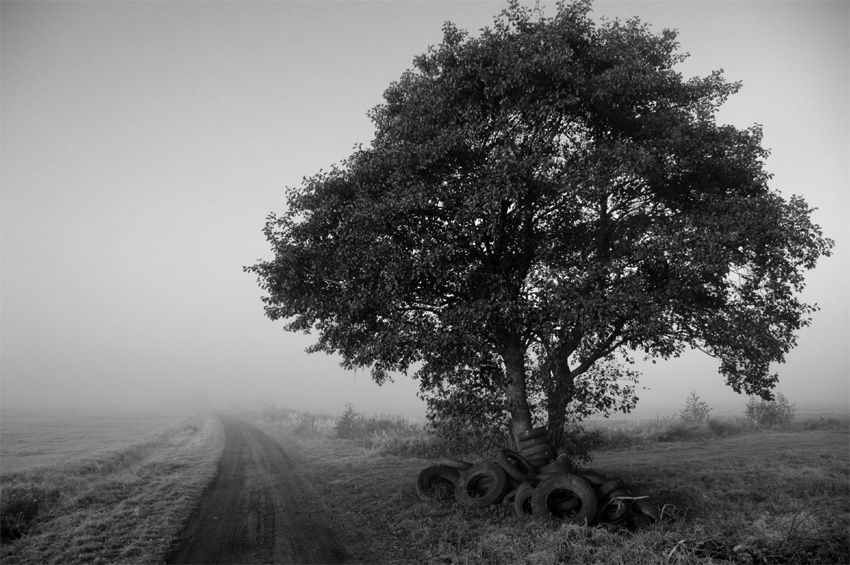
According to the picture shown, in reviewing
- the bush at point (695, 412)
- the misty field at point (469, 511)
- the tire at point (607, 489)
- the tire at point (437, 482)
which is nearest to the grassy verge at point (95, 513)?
the misty field at point (469, 511)

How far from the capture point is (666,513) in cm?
1102

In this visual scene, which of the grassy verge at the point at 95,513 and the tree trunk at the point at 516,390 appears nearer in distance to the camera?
the grassy verge at the point at 95,513

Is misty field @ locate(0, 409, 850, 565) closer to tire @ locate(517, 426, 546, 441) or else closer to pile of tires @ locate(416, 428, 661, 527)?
pile of tires @ locate(416, 428, 661, 527)

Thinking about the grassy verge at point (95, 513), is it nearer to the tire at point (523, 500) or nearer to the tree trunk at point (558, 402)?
the tire at point (523, 500)

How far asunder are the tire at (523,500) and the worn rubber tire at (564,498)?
0.29m

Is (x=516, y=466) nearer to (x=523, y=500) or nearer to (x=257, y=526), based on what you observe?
(x=523, y=500)

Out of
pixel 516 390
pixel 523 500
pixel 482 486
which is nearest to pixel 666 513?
pixel 523 500

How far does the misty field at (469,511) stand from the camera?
823cm

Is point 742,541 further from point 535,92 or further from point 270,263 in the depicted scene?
point 270,263

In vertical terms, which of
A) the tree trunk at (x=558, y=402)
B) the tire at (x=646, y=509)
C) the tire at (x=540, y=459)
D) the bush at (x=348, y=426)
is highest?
the tree trunk at (x=558, y=402)

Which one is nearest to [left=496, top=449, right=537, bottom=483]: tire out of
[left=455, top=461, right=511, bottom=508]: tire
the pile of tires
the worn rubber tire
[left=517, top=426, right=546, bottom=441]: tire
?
the pile of tires

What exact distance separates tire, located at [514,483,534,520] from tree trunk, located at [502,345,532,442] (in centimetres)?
260

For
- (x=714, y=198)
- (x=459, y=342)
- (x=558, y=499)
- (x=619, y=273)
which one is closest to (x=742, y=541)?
(x=558, y=499)

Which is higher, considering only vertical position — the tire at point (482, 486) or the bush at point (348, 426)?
the tire at point (482, 486)
